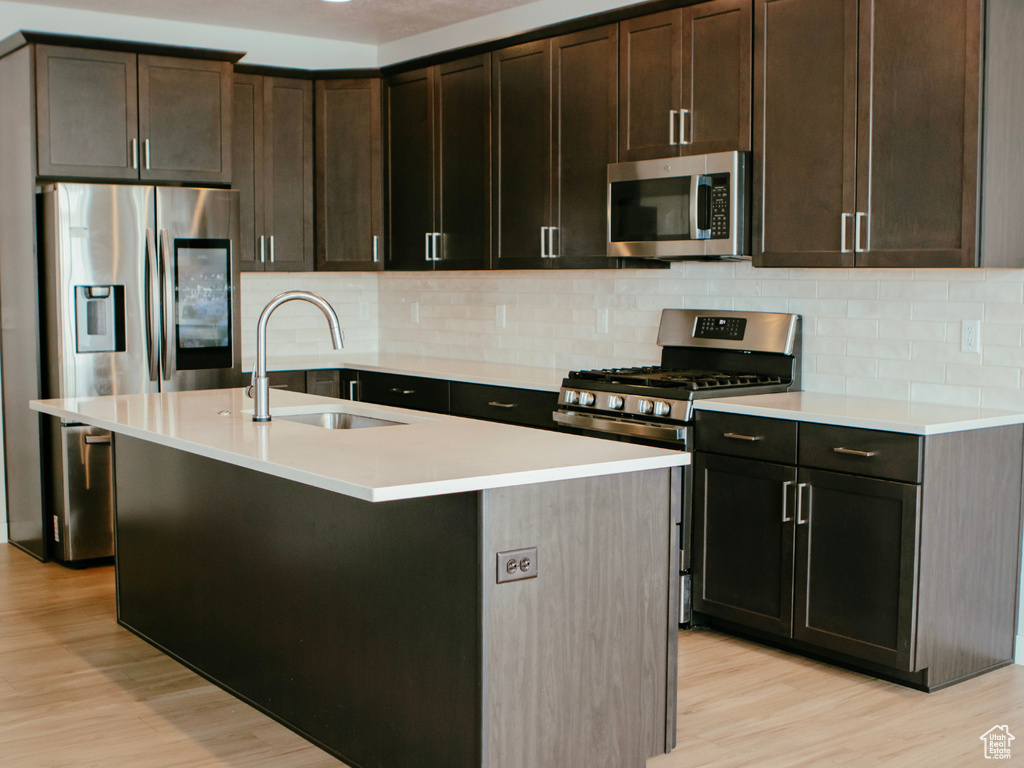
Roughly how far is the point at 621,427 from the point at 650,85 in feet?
4.57

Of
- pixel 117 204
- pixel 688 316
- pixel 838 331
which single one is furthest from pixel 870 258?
pixel 117 204

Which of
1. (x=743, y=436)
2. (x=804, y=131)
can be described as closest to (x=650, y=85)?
(x=804, y=131)

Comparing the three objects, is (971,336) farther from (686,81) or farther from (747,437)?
(686,81)

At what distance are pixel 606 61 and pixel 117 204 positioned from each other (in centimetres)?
227

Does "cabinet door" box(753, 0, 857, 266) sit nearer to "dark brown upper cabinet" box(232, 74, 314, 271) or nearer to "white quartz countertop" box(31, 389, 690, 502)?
"white quartz countertop" box(31, 389, 690, 502)

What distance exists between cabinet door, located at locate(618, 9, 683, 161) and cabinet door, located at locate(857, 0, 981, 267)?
2.70 feet

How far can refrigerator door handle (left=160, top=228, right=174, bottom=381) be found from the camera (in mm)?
4941

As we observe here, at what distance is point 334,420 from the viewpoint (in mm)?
3705

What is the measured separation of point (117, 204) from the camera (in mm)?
4832

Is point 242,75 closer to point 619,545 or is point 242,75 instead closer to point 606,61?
point 606,61

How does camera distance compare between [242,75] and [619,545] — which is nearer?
[619,545]

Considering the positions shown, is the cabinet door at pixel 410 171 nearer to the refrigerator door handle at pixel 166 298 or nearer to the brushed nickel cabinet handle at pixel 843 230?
the refrigerator door handle at pixel 166 298

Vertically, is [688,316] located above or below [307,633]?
above

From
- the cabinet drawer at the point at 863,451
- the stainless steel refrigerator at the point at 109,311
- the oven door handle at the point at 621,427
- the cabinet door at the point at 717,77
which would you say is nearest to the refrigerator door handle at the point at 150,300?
the stainless steel refrigerator at the point at 109,311
